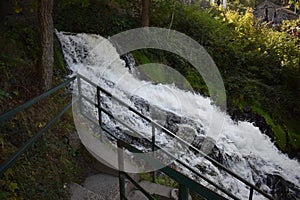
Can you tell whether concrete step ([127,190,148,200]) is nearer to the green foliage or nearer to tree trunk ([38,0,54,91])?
tree trunk ([38,0,54,91])

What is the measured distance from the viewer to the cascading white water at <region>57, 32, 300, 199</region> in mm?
6547

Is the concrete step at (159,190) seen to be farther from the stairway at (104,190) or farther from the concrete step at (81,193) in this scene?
the concrete step at (81,193)

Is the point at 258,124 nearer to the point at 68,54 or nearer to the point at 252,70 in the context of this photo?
the point at 252,70

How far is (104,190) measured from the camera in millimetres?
3561

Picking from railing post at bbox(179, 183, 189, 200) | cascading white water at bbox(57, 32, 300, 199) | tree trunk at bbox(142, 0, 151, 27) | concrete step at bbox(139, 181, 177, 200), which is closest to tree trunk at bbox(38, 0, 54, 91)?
cascading white water at bbox(57, 32, 300, 199)

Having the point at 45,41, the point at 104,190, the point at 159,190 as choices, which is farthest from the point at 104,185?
the point at 45,41

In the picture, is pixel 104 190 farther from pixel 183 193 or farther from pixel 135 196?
pixel 183 193

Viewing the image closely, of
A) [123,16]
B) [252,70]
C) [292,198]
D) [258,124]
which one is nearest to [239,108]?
[258,124]

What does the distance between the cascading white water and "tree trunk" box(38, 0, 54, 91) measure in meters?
1.72

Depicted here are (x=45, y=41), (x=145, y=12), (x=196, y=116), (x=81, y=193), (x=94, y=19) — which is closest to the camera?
(x=81, y=193)

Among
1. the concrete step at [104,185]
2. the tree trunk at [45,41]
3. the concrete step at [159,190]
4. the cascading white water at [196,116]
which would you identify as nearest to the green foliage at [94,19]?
the cascading white water at [196,116]

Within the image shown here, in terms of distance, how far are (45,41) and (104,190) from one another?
2.75m

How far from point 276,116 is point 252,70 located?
2456mm

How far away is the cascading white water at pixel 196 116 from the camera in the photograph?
6547 mm
